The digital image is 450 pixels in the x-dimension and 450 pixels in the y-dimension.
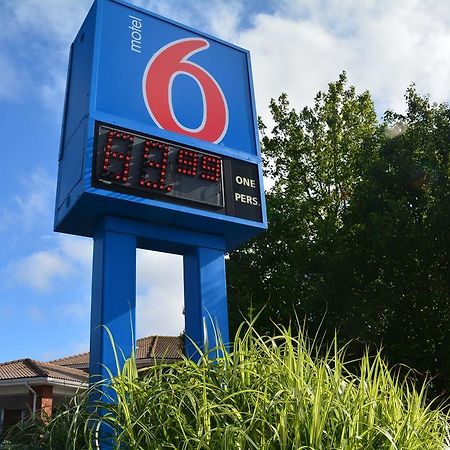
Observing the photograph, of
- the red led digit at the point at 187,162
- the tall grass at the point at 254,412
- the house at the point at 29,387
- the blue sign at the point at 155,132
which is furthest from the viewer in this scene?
the house at the point at 29,387

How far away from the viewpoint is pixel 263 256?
1502 cm

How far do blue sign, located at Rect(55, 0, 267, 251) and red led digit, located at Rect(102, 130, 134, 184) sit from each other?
0.01 meters

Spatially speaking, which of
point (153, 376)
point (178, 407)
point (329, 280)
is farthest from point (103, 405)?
point (329, 280)

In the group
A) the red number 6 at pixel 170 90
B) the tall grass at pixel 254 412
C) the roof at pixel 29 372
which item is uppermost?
the red number 6 at pixel 170 90

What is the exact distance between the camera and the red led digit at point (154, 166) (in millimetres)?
5953

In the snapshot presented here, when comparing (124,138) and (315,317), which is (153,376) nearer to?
(124,138)

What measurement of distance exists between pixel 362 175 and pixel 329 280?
11.7 feet

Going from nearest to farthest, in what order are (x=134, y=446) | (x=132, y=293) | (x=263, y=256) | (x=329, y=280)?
(x=134, y=446) → (x=132, y=293) → (x=329, y=280) → (x=263, y=256)

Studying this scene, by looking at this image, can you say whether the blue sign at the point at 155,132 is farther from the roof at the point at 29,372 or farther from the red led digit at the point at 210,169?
the roof at the point at 29,372

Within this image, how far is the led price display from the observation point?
5.79m

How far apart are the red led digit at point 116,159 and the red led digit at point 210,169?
901 millimetres

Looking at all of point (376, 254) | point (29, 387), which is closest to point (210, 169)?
point (376, 254)

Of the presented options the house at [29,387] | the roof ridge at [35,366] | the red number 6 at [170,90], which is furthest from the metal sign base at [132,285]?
the roof ridge at [35,366]

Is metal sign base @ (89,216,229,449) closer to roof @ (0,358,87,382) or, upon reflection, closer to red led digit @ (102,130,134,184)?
red led digit @ (102,130,134,184)
